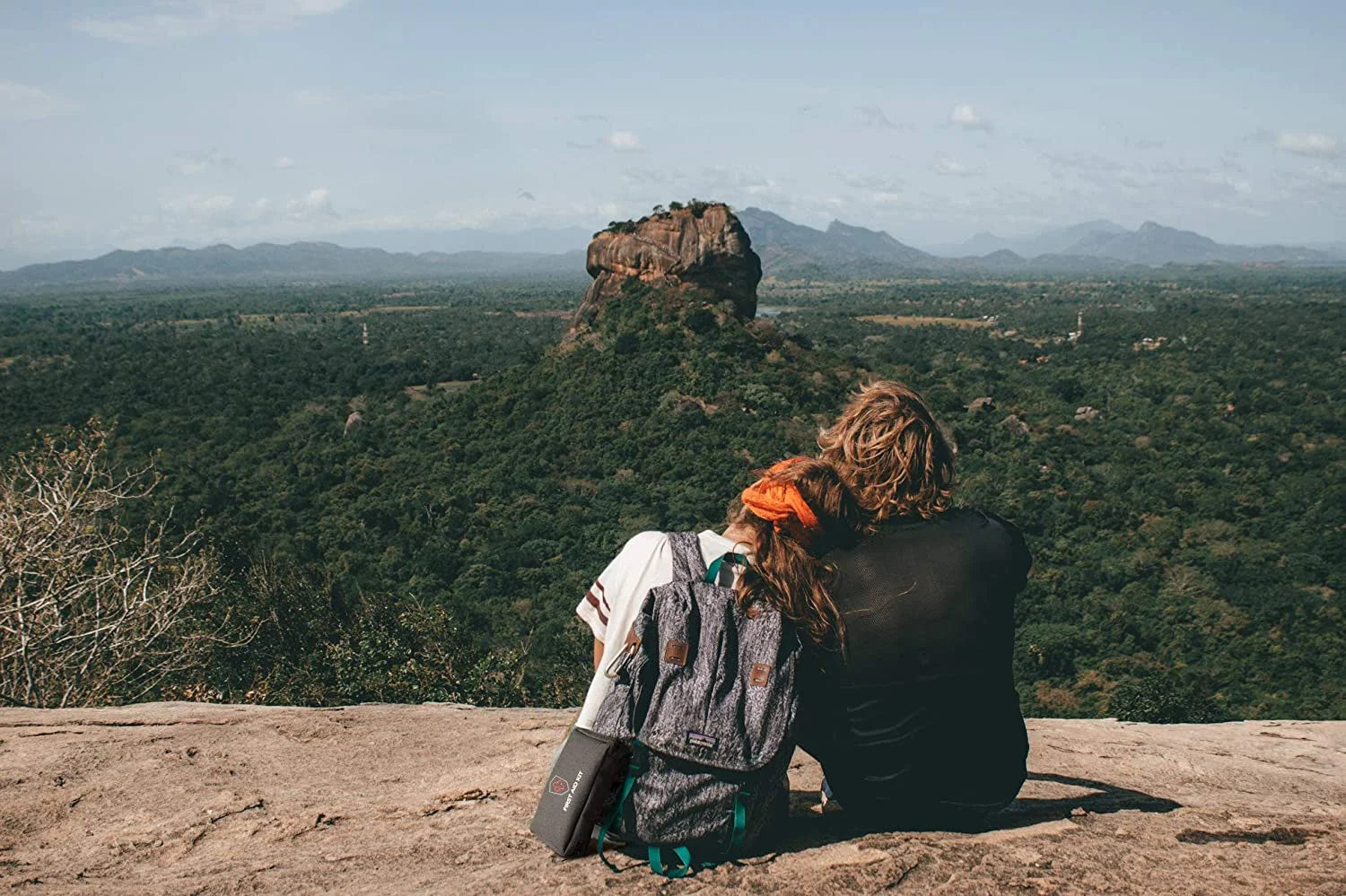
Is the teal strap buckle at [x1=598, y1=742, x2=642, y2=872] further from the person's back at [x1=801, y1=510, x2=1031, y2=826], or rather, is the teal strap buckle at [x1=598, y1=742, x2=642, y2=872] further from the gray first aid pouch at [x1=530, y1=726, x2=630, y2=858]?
the person's back at [x1=801, y1=510, x2=1031, y2=826]

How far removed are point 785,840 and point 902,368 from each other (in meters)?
43.4

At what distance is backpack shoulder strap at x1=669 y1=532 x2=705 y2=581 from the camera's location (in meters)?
3.28

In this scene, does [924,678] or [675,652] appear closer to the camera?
[675,652]

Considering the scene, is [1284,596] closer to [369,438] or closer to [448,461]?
[448,461]

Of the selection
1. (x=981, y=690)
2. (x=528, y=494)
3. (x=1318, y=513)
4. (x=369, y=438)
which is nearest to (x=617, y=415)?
(x=528, y=494)

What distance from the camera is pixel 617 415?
30.5 meters

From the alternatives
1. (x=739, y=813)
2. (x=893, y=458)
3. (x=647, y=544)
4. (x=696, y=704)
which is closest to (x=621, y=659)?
(x=696, y=704)

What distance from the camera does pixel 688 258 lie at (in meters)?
33.0

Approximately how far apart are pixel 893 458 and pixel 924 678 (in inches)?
32.2

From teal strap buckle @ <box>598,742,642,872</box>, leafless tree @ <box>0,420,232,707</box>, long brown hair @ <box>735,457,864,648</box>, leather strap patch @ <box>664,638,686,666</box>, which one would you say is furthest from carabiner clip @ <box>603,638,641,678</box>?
leafless tree @ <box>0,420,232,707</box>

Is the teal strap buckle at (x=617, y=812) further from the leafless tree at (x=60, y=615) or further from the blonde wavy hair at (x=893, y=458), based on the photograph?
the leafless tree at (x=60, y=615)

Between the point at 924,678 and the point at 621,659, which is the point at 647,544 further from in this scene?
the point at 924,678

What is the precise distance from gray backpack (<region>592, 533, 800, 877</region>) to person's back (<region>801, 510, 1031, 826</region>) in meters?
0.28

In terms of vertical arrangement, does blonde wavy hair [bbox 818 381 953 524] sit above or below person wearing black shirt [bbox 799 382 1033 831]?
above
